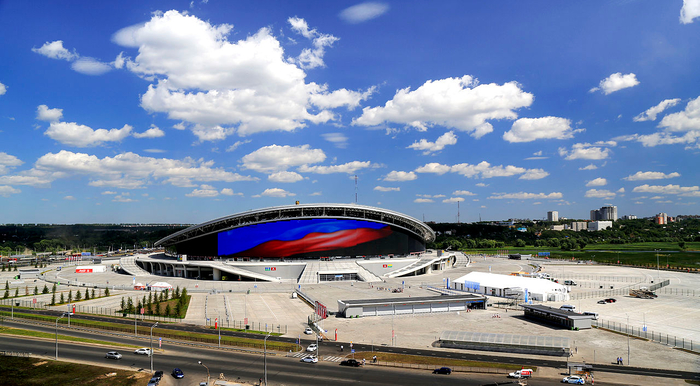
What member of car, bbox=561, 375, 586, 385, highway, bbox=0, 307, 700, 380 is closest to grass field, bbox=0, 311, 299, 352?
highway, bbox=0, 307, 700, 380

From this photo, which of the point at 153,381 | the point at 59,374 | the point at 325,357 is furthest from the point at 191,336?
the point at 325,357

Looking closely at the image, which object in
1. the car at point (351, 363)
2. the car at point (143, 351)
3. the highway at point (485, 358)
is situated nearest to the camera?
the highway at point (485, 358)

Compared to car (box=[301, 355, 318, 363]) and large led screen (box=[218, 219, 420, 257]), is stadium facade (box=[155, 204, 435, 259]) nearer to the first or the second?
large led screen (box=[218, 219, 420, 257])

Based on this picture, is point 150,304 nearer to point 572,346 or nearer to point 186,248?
point 186,248

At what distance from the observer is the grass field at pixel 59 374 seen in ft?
113

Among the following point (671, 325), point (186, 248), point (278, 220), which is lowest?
point (671, 325)

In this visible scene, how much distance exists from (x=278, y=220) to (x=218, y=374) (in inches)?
2912

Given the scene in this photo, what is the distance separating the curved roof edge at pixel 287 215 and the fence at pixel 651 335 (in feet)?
211

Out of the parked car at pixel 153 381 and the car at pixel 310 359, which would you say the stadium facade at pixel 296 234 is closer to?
the car at pixel 310 359

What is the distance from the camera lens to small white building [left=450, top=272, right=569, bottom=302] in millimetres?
77188

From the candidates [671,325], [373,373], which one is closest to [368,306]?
[373,373]

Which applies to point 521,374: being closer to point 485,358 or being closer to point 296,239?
point 485,358

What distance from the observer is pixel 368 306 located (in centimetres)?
6316

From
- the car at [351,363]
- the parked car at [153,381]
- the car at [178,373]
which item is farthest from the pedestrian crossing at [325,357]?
the parked car at [153,381]
